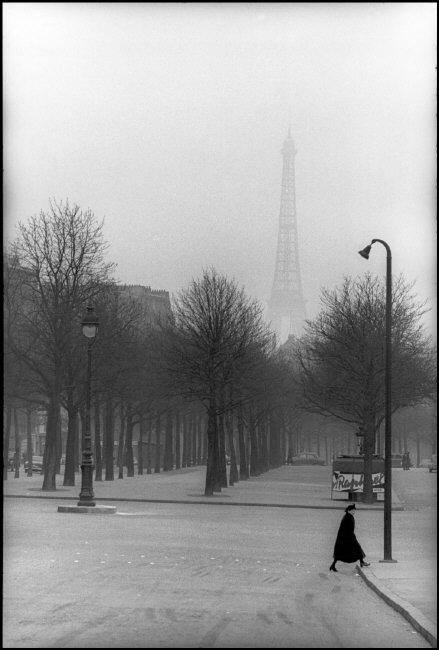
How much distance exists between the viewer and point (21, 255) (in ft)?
190

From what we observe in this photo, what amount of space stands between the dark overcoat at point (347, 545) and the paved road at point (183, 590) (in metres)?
0.39

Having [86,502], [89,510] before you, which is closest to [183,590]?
[89,510]

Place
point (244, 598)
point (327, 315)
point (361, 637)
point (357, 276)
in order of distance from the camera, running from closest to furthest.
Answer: point (361, 637) → point (244, 598) → point (327, 315) → point (357, 276)

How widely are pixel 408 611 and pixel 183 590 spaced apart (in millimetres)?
4315

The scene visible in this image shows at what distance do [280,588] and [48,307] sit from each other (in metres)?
37.5

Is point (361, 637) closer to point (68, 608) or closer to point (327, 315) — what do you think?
point (68, 608)

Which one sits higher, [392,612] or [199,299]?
[199,299]

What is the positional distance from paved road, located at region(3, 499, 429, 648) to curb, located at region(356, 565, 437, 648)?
13cm

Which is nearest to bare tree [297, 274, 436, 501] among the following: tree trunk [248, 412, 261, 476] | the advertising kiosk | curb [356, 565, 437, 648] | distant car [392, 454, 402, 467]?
the advertising kiosk

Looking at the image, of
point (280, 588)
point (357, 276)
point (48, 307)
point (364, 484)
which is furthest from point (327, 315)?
point (280, 588)

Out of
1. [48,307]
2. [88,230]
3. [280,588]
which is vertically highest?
[88,230]

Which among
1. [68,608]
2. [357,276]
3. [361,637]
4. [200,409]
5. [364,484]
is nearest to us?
[361,637]

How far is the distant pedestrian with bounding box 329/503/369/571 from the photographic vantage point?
24688 millimetres

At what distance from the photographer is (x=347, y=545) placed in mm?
24844
